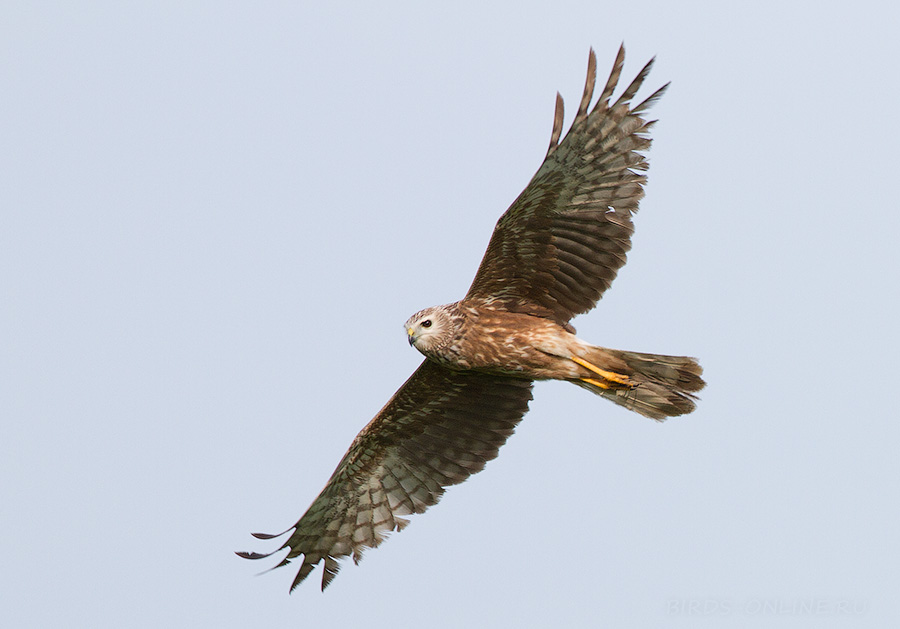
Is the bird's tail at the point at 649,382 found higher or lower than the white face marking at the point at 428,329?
higher

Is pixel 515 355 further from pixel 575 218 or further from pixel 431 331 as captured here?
pixel 575 218

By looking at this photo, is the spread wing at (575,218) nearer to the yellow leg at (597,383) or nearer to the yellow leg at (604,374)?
the yellow leg at (604,374)

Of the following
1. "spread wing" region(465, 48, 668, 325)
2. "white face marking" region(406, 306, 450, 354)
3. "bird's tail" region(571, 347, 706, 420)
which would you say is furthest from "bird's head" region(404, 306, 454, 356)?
"bird's tail" region(571, 347, 706, 420)

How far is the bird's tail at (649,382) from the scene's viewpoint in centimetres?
935

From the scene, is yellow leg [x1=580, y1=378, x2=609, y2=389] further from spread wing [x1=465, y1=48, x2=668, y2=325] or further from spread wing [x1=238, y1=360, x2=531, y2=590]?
spread wing [x1=238, y1=360, x2=531, y2=590]

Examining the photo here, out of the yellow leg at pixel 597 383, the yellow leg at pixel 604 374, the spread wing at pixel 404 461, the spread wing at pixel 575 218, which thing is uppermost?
the spread wing at pixel 575 218

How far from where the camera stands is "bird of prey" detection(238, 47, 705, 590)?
8.98m

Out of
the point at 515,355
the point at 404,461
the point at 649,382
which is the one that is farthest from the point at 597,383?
the point at 404,461

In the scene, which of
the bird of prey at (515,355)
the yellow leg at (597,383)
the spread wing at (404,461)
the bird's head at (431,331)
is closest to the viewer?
the bird of prey at (515,355)

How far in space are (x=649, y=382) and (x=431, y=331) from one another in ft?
5.50

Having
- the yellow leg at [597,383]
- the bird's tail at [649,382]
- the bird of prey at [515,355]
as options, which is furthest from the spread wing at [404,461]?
the bird's tail at [649,382]

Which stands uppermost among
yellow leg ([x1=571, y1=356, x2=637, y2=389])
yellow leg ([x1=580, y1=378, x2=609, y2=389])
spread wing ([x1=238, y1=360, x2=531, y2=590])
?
yellow leg ([x1=571, y1=356, x2=637, y2=389])

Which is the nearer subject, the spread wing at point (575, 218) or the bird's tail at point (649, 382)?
the spread wing at point (575, 218)

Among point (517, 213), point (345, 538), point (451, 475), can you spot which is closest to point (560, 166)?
point (517, 213)
